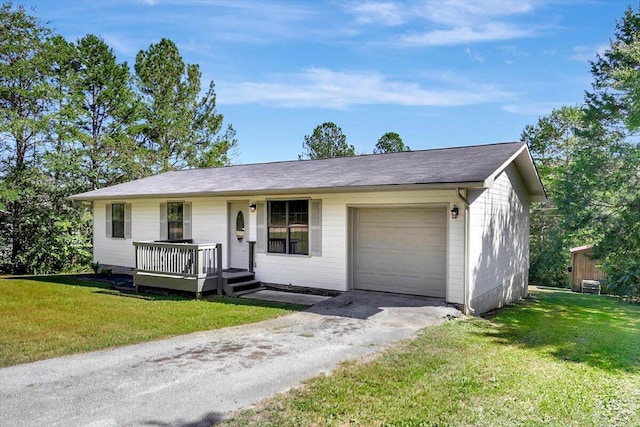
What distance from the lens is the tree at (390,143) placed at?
1437 inches

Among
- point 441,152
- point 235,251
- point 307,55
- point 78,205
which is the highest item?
point 307,55

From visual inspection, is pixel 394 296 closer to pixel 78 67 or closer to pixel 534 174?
pixel 534 174

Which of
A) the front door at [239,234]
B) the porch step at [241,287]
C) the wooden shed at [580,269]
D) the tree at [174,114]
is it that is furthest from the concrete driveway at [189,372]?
the wooden shed at [580,269]

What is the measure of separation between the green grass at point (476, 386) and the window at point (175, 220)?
845 centimetres

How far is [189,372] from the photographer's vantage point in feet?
15.8

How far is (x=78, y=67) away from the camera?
68.3ft

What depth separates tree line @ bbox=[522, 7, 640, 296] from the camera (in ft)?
40.8

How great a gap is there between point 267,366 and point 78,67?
21.4m

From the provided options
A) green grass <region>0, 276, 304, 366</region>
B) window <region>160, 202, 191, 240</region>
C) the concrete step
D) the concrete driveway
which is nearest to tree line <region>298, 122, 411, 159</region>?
window <region>160, 202, 191, 240</region>

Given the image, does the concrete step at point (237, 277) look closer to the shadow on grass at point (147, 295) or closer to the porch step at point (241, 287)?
the porch step at point (241, 287)

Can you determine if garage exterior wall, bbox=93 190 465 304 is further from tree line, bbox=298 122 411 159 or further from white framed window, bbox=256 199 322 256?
tree line, bbox=298 122 411 159

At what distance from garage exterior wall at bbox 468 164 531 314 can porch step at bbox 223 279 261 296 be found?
5170mm

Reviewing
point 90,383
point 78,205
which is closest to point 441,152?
point 90,383

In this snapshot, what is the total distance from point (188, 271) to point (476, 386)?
7.37 metres
